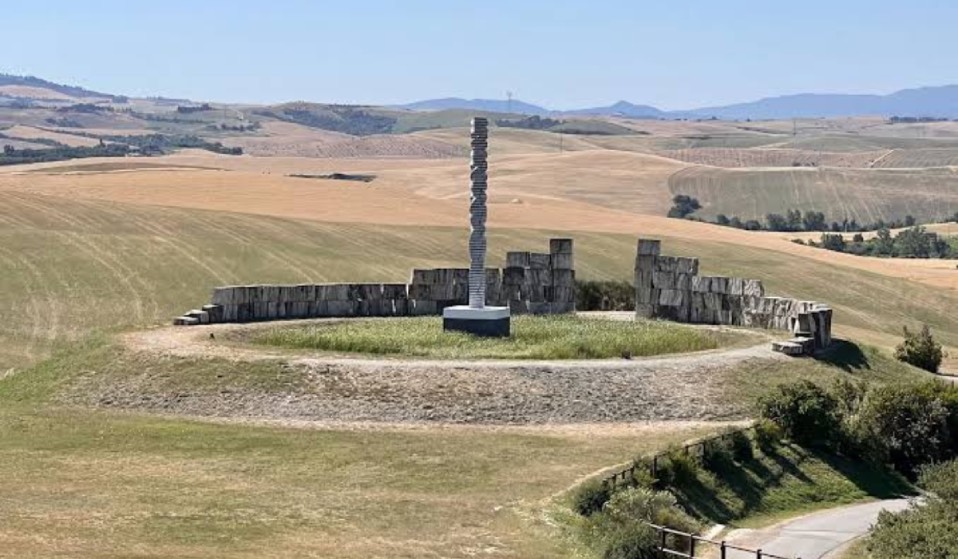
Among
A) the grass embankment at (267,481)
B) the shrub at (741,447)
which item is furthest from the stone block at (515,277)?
the shrub at (741,447)

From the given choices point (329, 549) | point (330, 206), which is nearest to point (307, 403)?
point (329, 549)

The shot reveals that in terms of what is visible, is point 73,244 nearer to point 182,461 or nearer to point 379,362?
point 379,362

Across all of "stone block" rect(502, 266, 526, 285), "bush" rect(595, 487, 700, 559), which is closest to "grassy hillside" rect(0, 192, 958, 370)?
"stone block" rect(502, 266, 526, 285)

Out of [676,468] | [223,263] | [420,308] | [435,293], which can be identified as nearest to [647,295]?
[435,293]

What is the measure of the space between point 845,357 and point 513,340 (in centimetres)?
1365

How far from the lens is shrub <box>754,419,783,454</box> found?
47938 mm

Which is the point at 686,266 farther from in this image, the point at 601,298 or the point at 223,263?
the point at 223,263

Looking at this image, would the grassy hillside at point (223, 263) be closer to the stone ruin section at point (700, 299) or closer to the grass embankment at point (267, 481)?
the stone ruin section at point (700, 299)

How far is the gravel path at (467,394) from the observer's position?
5034 cm

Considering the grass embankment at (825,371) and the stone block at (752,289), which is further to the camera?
the stone block at (752,289)

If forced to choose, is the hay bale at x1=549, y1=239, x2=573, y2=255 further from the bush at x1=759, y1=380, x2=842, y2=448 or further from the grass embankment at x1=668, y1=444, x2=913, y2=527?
the grass embankment at x1=668, y1=444, x2=913, y2=527

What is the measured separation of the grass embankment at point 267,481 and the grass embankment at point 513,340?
6516 mm

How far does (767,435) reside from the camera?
48406mm

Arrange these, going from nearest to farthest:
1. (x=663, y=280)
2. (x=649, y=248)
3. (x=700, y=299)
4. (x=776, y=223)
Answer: (x=700, y=299)
(x=663, y=280)
(x=649, y=248)
(x=776, y=223)
